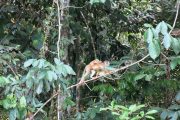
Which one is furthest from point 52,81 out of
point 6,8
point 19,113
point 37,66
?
point 6,8

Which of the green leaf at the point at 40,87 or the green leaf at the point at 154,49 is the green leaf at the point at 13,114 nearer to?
the green leaf at the point at 40,87

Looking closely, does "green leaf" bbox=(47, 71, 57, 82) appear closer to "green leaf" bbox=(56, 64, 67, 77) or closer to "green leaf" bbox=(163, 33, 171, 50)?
"green leaf" bbox=(56, 64, 67, 77)

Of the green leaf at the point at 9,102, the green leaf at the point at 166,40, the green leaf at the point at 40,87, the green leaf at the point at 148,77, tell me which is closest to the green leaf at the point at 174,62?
the green leaf at the point at 148,77

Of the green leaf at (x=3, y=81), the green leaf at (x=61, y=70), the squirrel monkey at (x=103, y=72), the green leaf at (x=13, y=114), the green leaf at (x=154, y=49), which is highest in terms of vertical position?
the green leaf at (x=154, y=49)

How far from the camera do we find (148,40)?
1.61 metres

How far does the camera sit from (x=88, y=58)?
2.66 m

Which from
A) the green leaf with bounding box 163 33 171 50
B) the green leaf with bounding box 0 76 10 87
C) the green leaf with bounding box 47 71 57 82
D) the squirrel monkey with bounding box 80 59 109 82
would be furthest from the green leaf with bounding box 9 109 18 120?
the green leaf with bounding box 163 33 171 50

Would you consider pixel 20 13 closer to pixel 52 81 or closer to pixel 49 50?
pixel 49 50

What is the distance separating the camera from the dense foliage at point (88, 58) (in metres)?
1.74

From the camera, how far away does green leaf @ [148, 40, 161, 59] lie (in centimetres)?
161

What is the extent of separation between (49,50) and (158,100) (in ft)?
2.76

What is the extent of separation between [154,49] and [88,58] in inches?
42.9

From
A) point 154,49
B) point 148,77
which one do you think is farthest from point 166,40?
point 148,77

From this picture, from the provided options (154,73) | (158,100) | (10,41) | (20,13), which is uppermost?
(20,13)
